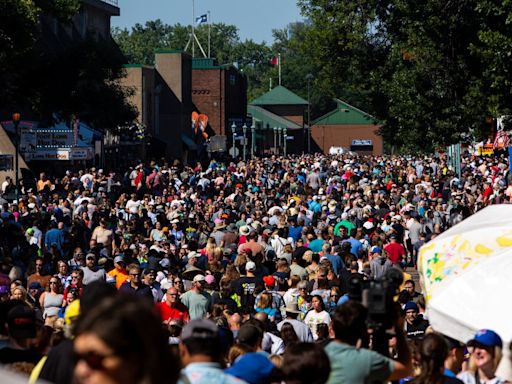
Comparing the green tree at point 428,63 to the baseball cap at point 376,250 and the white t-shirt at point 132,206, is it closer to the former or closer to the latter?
the white t-shirt at point 132,206

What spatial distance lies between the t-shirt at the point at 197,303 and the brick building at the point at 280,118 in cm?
10056

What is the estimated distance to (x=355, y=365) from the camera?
623 cm

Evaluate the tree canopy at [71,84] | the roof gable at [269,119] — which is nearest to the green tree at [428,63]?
the tree canopy at [71,84]

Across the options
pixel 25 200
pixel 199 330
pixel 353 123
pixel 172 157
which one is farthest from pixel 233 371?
pixel 353 123

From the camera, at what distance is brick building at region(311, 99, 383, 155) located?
444ft

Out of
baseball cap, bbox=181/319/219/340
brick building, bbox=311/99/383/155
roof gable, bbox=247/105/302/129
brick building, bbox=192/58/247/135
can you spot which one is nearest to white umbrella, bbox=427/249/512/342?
baseball cap, bbox=181/319/219/340

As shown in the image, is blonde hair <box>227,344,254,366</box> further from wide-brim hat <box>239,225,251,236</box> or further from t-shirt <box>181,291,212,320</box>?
wide-brim hat <box>239,225,251,236</box>

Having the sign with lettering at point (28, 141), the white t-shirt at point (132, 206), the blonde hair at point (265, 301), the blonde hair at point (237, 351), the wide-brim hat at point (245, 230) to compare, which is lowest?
the blonde hair at point (265, 301)

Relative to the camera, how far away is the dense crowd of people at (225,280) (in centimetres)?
546

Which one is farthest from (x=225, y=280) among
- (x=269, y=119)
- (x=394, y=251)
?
(x=269, y=119)

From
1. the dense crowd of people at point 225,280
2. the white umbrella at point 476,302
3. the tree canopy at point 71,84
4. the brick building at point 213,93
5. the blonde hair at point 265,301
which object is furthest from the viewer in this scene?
the brick building at point 213,93

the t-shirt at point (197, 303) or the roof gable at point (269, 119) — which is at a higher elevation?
the roof gable at point (269, 119)

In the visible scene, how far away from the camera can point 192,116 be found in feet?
309

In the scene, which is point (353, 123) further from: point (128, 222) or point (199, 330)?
point (199, 330)
